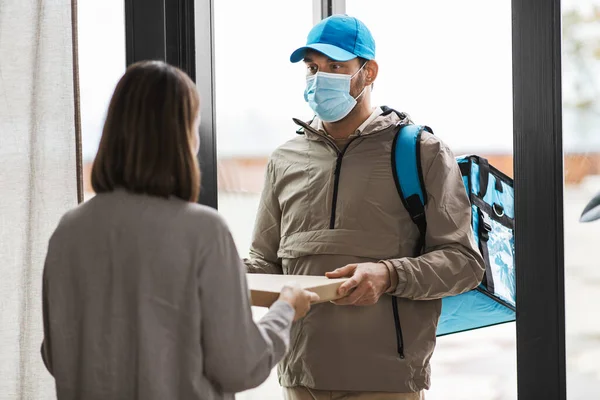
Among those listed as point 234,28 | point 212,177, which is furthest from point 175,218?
point 234,28

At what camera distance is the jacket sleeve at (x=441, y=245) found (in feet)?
5.65

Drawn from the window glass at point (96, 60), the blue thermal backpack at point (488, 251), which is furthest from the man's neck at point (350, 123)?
the window glass at point (96, 60)

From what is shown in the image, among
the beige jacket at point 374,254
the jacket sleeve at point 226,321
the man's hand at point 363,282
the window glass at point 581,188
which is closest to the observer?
the jacket sleeve at point 226,321

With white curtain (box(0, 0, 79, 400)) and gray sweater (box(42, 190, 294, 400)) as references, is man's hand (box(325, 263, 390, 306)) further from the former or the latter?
white curtain (box(0, 0, 79, 400))

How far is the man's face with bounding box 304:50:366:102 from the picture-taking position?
76.9 inches

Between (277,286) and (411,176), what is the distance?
54cm

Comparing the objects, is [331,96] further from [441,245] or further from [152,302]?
[152,302]

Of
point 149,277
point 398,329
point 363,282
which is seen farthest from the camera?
point 398,329

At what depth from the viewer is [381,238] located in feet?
5.96

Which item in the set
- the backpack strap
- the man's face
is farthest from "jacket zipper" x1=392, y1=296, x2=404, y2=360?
the man's face

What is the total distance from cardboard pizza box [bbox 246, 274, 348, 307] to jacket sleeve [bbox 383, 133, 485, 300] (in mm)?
193

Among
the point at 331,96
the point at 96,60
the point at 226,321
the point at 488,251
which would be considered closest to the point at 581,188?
the point at 488,251

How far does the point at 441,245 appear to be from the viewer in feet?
5.89

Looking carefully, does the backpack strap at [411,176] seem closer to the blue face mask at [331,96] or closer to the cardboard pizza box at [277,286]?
the blue face mask at [331,96]
